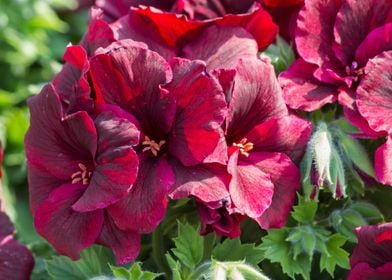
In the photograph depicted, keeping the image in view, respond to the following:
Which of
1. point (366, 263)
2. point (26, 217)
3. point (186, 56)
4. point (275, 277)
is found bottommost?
point (26, 217)

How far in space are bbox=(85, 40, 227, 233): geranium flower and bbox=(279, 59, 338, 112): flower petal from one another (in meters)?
0.19

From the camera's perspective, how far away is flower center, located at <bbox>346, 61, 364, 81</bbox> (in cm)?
148

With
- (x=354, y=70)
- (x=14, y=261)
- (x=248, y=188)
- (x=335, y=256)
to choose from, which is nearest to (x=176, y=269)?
(x=248, y=188)

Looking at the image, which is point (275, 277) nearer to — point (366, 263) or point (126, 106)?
point (366, 263)

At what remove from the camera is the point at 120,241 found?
138 centimetres

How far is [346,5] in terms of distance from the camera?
57.5 inches

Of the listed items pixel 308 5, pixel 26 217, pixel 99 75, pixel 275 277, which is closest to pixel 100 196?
pixel 99 75

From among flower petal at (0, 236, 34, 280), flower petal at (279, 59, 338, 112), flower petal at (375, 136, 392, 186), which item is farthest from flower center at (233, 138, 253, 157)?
flower petal at (0, 236, 34, 280)

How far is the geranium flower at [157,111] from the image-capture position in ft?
4.32

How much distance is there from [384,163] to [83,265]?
0.61 meters

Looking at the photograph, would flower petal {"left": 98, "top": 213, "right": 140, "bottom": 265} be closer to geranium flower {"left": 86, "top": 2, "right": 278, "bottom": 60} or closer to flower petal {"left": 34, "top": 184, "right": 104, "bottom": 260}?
flower petal {"left": 34, "top": 184, "right": 104, "bottom": 260}

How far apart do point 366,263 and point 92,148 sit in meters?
0.51

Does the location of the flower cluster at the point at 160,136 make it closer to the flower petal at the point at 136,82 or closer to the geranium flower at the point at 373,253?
the flower petal at the point at 136,82

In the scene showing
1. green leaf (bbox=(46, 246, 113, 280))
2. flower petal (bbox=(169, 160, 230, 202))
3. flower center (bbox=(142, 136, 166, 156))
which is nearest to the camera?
flower petal (bbox=(169, 160, 230, 202))
